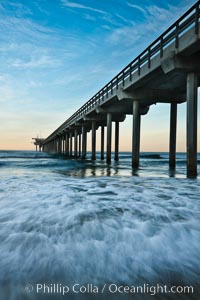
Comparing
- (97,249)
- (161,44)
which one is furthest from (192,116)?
(97,249)

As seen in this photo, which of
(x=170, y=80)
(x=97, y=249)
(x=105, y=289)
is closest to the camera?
(x=105, y=289)

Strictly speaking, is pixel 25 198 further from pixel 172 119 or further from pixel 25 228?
pixel 172 119

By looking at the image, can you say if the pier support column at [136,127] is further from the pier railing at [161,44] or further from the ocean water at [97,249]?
the ocean water at [97,249]

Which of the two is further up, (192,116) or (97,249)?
(192,116)

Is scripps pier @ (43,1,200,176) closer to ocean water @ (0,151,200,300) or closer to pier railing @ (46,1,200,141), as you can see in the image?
pier railing @ (46,1,200,141)

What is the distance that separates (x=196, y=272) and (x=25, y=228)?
268 centimetres

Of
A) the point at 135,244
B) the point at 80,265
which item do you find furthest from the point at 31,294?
the point at 135,244

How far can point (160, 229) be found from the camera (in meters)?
3.71

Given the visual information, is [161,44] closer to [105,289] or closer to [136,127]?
[136,127]

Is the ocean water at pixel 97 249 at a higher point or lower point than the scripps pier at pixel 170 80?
lower

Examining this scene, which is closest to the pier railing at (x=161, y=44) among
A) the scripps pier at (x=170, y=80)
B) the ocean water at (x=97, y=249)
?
the scripps pier at (x=170, y=80)

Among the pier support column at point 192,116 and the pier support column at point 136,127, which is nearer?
the pier support column at point 192,116

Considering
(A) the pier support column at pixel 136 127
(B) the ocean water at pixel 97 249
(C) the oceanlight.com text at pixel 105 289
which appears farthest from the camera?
(A) the pier support column at pixel 136 127

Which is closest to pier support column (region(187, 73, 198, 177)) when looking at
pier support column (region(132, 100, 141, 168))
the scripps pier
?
the scripps pier
